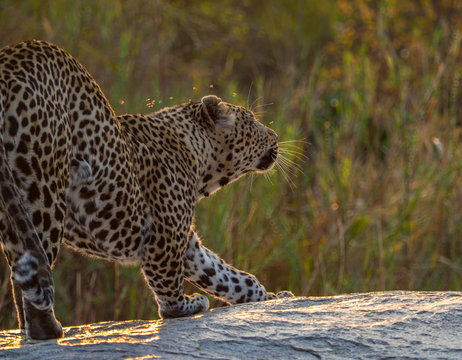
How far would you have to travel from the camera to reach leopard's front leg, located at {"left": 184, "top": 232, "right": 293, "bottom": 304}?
4797 mm

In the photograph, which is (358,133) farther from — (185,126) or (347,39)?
(347,39)

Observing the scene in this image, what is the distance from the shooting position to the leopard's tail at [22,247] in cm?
327

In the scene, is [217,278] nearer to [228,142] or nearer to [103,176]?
[228,142]

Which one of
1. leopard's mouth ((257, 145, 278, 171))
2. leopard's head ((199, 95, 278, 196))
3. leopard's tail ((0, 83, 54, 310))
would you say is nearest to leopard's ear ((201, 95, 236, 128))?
leopard's head ((199, 95, 278, 196))

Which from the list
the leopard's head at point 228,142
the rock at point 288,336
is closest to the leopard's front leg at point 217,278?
the leopard's head at point 228,142

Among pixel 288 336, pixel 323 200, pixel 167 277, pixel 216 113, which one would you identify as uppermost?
pixel 216 113

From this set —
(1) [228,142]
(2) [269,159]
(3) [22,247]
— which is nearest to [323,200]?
(2) [269,159]

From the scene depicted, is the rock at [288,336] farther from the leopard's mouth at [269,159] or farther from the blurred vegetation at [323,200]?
the blurred vegetation at [323,200]

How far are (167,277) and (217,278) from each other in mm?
500

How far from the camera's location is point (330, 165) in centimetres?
692

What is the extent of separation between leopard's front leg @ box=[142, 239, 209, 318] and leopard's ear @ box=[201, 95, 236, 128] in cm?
92

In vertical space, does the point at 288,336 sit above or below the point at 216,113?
below

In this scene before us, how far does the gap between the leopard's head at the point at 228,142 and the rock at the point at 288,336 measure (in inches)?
47.7

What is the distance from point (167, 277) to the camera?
4.39m
